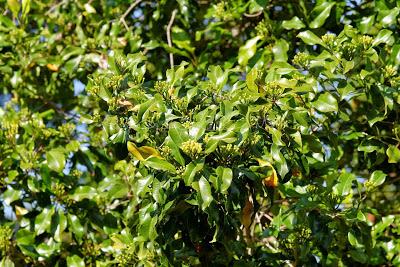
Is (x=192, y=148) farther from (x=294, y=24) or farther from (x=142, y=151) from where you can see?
(x=294, y=24)

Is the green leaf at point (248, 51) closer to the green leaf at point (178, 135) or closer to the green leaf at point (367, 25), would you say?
the green leaf at point (367, 25)

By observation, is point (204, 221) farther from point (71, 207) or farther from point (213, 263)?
point (71, 207)

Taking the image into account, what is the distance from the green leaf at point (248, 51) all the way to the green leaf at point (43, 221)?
1023 millimetres

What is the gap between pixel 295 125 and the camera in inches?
85.4

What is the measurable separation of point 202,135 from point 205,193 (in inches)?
6.9

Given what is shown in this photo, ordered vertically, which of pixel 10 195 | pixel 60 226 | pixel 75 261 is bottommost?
pixel 75 261

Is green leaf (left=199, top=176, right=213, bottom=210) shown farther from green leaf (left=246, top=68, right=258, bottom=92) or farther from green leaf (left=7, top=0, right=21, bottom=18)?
green leaf (left=7, top=0, right=21, bottom=18)

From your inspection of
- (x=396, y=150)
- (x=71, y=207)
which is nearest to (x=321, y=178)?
(x=396, y=150)

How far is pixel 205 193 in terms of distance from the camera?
71.7 inches

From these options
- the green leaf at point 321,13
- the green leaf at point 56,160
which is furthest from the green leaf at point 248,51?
the green leaf at point 56,160

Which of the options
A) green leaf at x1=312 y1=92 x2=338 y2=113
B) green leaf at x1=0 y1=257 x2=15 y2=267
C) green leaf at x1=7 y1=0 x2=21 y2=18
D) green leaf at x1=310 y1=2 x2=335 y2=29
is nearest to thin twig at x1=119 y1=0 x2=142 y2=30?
green leaf at x1=7 y1=0 x2=21 y2=18

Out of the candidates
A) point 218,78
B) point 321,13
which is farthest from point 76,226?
point 321,13

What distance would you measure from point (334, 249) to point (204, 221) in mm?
882

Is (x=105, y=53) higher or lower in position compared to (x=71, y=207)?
higher
